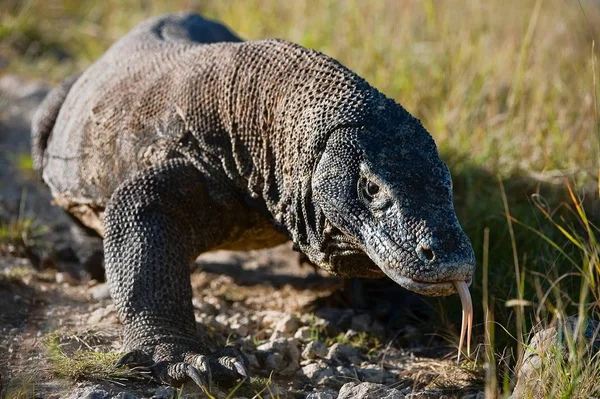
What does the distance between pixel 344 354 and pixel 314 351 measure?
173 millimetres

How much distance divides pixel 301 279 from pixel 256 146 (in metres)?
1.67

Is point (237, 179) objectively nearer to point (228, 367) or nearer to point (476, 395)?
point (228, 367)

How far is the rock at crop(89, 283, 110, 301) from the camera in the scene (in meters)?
5.23

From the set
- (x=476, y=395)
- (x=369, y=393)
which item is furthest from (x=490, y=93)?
(x=369, y=393)

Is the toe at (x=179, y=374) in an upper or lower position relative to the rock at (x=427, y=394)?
upper

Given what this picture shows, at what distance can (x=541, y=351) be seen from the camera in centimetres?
368

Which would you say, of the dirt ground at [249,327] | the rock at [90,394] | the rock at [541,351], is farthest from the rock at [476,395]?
Answer: the rock at [90,394]

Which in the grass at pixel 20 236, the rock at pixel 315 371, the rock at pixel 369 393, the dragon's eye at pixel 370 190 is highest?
the dragon's eye at pixel 370 190

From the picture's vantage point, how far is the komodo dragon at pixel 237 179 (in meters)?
3.71

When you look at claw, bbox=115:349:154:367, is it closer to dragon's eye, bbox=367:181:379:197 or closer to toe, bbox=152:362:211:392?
toe, bbox=152:362:211:392

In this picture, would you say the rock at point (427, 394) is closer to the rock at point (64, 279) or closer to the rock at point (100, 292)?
the rock at point (100, 292)

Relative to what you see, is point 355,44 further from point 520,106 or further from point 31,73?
point 31,73

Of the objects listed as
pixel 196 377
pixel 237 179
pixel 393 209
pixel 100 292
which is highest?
pixel 237 179

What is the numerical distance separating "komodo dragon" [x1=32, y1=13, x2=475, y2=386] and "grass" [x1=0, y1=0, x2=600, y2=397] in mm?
407
